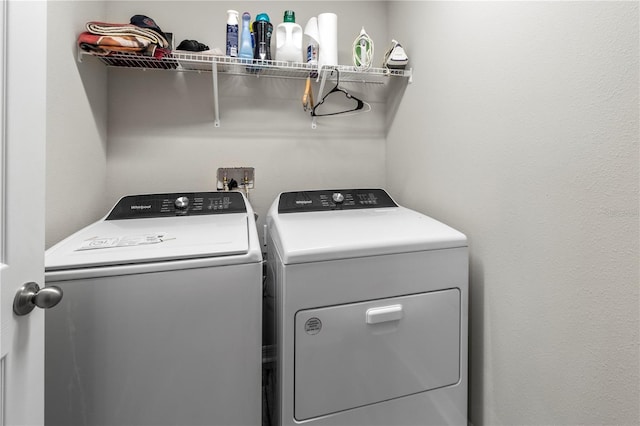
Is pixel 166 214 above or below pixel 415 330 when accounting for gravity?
above

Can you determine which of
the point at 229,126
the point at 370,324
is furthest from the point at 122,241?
the point at 229,126

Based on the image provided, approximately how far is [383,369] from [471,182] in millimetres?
836

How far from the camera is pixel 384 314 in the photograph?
3.76ft

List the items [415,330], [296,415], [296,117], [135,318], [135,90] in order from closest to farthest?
[135,318]
[296,415]
[415,330]
[135,90]
[296,117]

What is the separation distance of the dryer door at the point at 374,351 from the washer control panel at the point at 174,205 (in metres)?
0.77

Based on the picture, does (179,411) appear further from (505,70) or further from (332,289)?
(505,70)

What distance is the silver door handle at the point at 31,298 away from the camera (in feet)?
2.31

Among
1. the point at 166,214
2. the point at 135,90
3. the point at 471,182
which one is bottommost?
the point at 166,214

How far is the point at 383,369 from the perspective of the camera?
1.17 m

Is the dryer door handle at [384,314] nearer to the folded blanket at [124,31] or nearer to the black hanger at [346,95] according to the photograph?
the black hanger at [346,95]

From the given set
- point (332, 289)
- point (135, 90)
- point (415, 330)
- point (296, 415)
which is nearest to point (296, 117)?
point (135, 90)

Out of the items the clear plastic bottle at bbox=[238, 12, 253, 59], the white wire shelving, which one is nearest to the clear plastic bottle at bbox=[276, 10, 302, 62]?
the white wire shelving

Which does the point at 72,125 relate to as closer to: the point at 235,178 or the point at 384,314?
the point at 235,178

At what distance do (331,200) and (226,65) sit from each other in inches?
36.4
